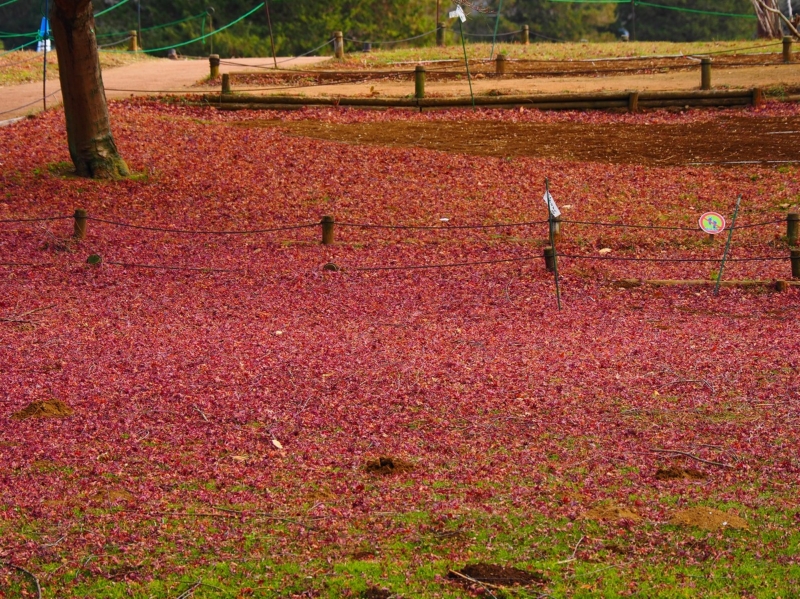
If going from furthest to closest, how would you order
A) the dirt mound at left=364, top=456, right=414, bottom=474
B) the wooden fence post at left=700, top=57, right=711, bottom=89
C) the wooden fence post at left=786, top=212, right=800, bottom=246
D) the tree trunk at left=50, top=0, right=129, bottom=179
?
the wooden fence post at left=700, top=57, right=711, bottom=89, the tree trunk at left=50, top=0, right=129, bottom=179, the wooden fence post at left=786, top=212, right=800, bottom=246, the dirt mound at left=364, top=456, right=414, bottom=474

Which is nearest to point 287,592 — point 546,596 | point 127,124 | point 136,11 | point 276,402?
point 546,596

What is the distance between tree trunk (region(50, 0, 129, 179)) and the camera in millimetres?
15211

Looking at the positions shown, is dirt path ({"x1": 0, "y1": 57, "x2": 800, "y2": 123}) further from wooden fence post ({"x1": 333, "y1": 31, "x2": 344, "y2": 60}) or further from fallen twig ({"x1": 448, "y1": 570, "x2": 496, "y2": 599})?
fallen twig ({"x1": 448, "y1": 570, "x2": 496, "y2": 599})

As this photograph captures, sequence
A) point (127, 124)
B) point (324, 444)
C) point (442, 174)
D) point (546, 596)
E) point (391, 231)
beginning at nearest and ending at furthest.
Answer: point (546, 596) < point (324, 444) < point (391, 231) < point (442, 174) < point (127, 124)

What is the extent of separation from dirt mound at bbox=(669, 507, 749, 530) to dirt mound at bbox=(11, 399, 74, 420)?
4.55 meters

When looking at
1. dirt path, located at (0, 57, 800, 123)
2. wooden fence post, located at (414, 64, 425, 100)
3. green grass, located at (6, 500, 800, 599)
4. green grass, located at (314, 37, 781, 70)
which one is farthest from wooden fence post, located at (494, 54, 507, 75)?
green grass, located at (6, 500, 800, 599)

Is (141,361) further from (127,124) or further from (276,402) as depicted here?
(127,124)

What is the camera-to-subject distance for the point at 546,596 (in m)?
5.21

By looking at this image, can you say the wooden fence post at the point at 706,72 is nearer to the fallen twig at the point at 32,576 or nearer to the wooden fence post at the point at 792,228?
the wooden fence post at the point at 792,228

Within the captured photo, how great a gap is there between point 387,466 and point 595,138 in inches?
520

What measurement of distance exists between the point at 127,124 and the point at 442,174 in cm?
673

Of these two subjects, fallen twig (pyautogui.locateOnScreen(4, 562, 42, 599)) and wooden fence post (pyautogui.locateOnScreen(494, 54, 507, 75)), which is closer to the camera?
fallen twig (pyautogui.locateOnScreen(4, 562, 42, 599))

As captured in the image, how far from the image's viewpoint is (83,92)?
51.5 ft

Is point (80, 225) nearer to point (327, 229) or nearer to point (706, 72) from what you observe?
point (327, 229)
